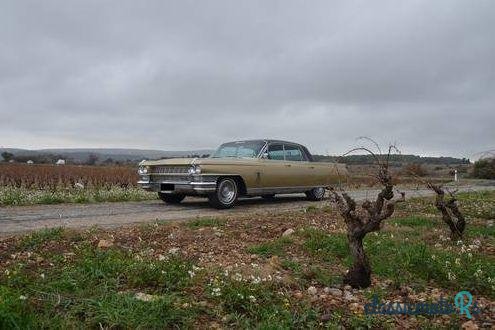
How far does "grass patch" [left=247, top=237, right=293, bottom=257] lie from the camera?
591 centimetres

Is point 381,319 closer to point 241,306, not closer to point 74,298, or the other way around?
point 241,306

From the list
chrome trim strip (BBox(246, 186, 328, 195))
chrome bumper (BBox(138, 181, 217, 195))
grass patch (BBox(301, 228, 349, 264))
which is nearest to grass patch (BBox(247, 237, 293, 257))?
grass patch (BBox(301, 228, 349, 264))

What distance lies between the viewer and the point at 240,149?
11.8m

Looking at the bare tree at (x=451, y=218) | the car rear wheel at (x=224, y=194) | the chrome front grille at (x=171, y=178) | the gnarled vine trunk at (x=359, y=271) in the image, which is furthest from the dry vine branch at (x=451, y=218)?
the chrome front grille at (x=171, y=178)

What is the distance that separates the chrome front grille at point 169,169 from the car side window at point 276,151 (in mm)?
2335

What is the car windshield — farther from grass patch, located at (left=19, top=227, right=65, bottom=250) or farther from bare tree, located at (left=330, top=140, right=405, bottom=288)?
bare tree, located at (left=330, top=140, right=405, bottom=288)

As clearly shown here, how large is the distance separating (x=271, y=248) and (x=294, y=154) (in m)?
6.73

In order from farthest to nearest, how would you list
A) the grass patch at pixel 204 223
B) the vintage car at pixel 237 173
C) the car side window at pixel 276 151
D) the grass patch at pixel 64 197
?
the car side window at pixel 276 151 → the grass patch at pixel 64 197 → the vintage car at pixel 237 173 → the grass patch at pixel 204 223

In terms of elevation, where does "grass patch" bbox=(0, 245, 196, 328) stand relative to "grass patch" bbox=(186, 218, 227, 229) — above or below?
below

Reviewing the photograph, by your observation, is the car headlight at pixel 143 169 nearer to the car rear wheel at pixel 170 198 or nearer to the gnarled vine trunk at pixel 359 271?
the car rear wheel at pixel 170 198

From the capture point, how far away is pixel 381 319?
415 centimetres

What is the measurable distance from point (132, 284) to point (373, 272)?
252 cm

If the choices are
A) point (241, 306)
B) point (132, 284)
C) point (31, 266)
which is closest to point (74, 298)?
point (132, 284)

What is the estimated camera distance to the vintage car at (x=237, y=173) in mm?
10180
